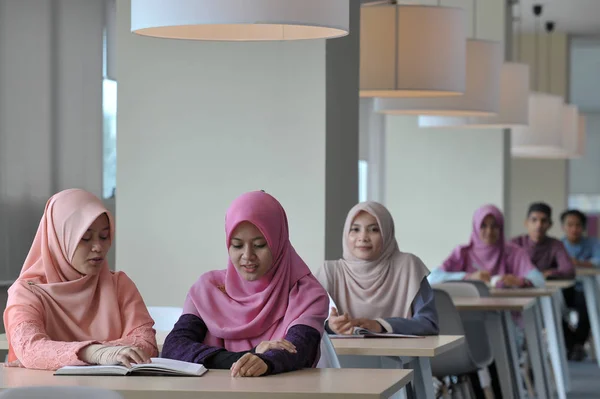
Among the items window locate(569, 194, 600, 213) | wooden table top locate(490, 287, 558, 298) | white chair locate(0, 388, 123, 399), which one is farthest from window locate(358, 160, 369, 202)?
window locate(569, 194, 600, 213)

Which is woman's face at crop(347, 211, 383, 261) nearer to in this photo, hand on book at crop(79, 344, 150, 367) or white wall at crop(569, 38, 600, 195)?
hand on book at crop(79, 344, 150, 367)

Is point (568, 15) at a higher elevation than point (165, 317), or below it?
higher

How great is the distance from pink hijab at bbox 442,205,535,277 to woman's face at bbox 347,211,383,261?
281 cm

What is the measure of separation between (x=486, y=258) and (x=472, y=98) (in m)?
1.68

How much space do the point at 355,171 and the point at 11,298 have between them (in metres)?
2.25

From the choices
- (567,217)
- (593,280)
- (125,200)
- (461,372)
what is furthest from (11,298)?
(567,217)

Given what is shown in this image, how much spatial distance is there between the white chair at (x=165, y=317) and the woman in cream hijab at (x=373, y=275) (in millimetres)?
699

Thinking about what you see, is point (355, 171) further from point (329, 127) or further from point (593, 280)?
point (593, 280)

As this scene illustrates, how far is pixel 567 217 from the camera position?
35.6 feet

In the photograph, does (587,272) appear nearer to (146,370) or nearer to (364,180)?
(364,180)

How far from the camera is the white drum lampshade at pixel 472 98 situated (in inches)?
232

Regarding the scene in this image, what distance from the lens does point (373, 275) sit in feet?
15.1

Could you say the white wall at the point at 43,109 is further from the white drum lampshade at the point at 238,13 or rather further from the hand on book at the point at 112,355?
the hand on book at the point at 112,355

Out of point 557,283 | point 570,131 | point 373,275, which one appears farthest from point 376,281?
point 570,131
